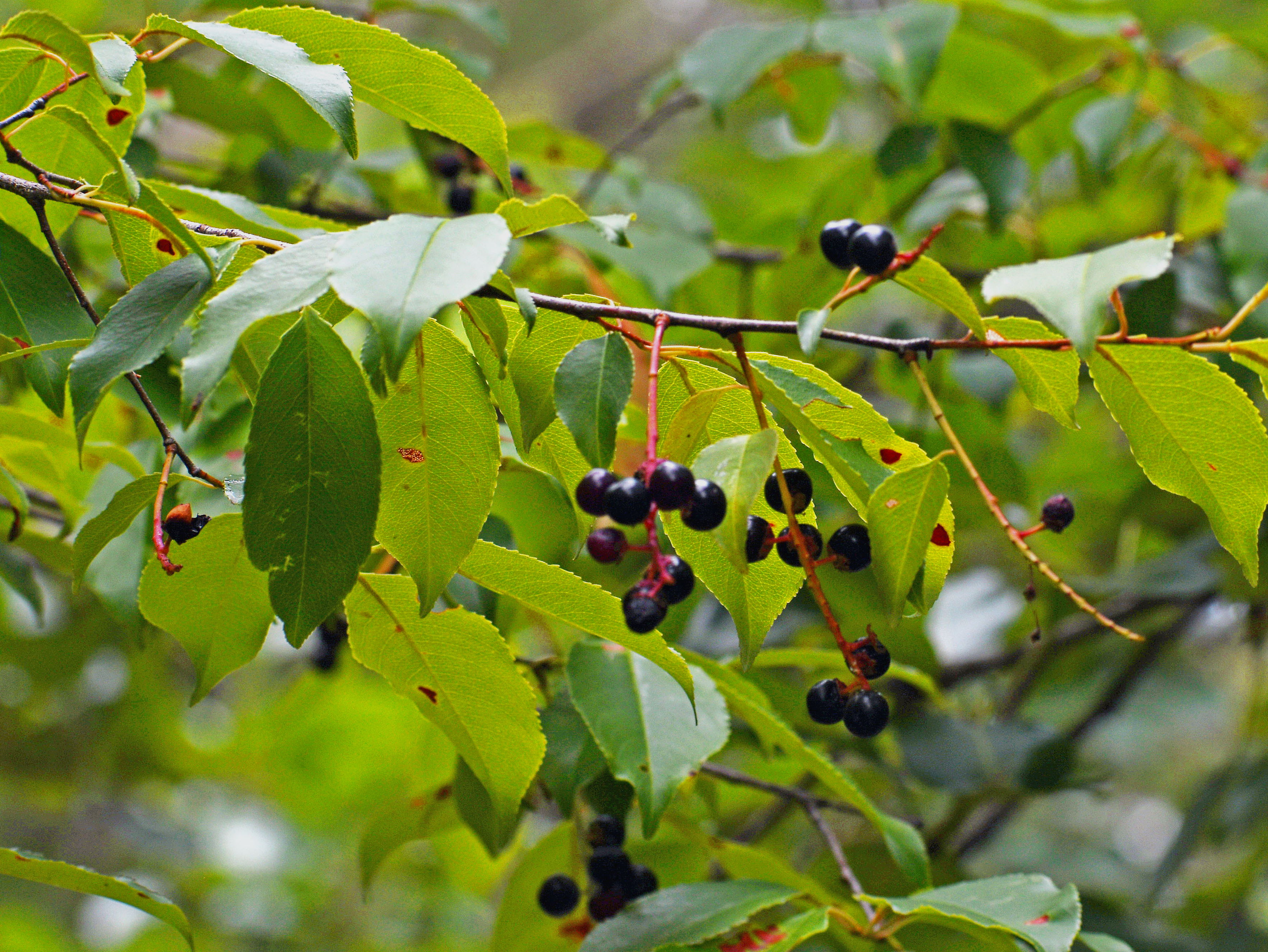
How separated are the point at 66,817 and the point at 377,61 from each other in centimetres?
290

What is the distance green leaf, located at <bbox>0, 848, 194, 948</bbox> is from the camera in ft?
2.57

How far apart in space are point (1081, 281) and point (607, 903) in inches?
29.1

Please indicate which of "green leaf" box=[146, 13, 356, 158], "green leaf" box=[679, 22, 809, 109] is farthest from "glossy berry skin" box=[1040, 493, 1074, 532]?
"green leaf" box=[679, 22, 809, 109]

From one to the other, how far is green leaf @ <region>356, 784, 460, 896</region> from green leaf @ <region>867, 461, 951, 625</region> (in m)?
0.69

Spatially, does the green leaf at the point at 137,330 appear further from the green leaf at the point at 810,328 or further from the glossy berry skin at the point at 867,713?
the glossy berry skin at the point at 867,713

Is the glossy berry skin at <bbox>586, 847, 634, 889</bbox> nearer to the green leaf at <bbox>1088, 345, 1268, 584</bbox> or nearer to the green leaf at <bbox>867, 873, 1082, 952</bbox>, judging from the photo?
the green leaf at <bbox>867, 873, 1082, 952</bbox>

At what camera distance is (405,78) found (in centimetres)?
75

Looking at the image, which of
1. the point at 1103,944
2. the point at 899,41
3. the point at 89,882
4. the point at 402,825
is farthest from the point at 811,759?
the point at 899,41

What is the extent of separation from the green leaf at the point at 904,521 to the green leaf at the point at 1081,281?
112 mm

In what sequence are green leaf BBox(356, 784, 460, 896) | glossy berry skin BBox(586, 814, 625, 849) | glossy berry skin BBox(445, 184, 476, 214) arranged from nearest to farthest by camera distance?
glossy berry skin BBox(586, 814, 625, 849) < green leaf BBox(356, 784, 460, 896) < glossy berry skin BBox(445, 184, 476, 214)

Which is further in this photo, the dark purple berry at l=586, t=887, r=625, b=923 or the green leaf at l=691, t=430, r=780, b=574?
the dark purple berry at l=586, t=887, r=625, b=923

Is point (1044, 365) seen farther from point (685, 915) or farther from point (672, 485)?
point (685, 915)

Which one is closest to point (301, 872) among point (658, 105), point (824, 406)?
point (658, 105)

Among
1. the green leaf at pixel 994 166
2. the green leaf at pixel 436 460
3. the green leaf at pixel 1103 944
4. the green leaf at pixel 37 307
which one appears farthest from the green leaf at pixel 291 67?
the green leaf at pixel 994 166
